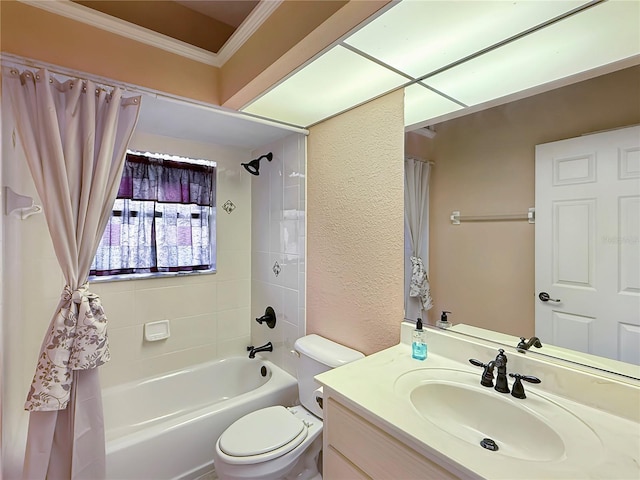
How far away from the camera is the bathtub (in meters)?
1.47

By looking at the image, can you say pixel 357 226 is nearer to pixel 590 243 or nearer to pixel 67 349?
pixel 590 243

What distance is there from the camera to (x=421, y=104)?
1.40m

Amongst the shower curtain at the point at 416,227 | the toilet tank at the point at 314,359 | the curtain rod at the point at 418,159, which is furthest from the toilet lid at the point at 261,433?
the curtain rod at the point at 418,159

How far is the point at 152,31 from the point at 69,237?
40.5 inches

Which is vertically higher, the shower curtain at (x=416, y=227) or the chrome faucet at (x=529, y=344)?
the shower curtain at (x=416, y=227)

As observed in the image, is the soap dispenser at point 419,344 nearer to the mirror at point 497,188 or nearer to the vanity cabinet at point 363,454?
the mirror at point 497,188

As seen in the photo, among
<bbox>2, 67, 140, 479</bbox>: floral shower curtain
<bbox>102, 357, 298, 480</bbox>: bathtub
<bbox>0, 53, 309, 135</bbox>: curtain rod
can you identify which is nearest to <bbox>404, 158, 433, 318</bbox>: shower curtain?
<bbox>0, 53, 309, 135</bbox>: curtain rod

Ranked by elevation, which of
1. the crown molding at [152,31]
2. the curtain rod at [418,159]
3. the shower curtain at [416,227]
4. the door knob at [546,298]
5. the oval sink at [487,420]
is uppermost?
the crown molding at [152,31]

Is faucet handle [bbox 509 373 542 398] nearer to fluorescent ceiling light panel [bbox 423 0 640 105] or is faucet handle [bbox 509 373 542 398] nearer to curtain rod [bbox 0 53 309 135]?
fluorescent ceiling light panel [bbox 423 0 640 105]

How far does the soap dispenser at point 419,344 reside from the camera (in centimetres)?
125

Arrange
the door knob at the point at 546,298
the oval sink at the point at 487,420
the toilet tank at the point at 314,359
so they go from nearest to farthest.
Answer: the oval sink at the point at 487,420, the door knob at the point at 546,298, the toilet tank at the point at 314,359

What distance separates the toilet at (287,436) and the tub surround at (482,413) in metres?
0.28

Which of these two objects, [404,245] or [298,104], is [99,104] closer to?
[298,104]

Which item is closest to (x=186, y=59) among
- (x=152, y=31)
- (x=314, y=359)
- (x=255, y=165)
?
(x=152, y=31)
